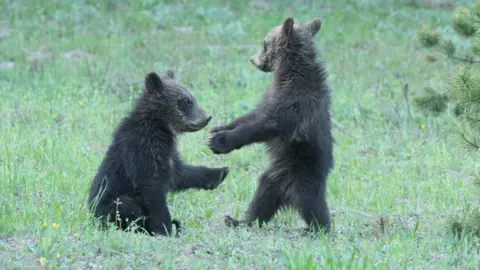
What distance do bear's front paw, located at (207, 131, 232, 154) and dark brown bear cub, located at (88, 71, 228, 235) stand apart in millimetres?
364

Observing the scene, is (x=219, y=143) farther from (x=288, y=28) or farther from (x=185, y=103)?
(x=288, y=28)

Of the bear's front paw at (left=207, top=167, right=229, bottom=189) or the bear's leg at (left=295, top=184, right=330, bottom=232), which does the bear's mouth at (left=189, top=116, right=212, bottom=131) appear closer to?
the bear's front paw at (left=207, top=167, right=229, bottom=189)

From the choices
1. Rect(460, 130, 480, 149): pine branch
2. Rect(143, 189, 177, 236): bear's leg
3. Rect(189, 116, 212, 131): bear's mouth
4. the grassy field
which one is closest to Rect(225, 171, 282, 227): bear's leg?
the grassy field

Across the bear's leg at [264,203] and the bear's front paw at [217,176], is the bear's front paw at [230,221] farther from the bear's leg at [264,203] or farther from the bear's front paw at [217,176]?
the bear's front paw at [217,176]

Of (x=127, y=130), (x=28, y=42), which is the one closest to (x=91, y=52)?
(x=28, y=42)

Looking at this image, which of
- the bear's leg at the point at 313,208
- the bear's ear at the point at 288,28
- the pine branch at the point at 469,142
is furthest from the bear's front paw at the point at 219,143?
the pine branch at the point at 469,142

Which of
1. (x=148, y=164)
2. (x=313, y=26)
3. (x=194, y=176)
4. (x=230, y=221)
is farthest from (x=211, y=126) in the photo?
(x=148, y=164)

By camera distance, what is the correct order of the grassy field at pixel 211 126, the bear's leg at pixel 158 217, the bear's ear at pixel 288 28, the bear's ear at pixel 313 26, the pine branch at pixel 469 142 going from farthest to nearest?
the bear's ear at pixel 313 26 → the bear's ear at pixel 288 28 → the pine branch at pixel 469 142 → the bear's leg at pixel 158 217 → the grassy field at pixel 211 126

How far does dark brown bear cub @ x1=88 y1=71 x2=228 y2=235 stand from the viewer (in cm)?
732

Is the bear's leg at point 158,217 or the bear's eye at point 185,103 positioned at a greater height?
the bear's eye at point 185,103

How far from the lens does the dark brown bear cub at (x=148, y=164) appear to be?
7316mm

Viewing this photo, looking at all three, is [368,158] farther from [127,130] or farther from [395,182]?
[127,130]

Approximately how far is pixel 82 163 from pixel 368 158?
3.53m

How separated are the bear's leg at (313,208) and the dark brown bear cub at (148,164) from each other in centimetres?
106
